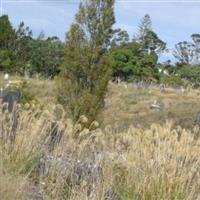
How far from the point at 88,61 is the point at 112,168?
27.1 ft

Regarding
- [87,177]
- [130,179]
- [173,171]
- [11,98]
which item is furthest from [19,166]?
[11,98]

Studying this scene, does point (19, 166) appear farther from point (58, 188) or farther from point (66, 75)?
point (66, 75)

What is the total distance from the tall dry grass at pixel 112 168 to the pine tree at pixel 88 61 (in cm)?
674

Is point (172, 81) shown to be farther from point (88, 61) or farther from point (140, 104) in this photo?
point (88, 61)

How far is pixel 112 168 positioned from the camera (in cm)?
464

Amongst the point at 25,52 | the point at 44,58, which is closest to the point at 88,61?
the point at 25,52

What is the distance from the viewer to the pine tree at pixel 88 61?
12211 millimetres

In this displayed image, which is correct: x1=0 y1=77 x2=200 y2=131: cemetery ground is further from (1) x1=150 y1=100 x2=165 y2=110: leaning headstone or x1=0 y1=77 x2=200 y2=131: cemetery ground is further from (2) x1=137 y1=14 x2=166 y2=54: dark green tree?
(2) x1=137 y1=14 x2=166 y2=54: dark green tree

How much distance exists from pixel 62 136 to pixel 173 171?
129 centimetres

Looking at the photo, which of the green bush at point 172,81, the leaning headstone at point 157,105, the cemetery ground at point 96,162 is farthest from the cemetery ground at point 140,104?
the green bush at point 172,81

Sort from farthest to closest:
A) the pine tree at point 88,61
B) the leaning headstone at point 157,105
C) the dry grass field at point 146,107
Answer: the leaning headstone at point 157,105 → the dry grass field at point 146,107 → the pine tree at point 88,61

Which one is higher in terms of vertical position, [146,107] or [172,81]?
[172,81]

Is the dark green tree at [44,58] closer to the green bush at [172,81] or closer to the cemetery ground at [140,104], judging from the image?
the green bush at [172,81]

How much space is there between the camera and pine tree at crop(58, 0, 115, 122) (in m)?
12.2
